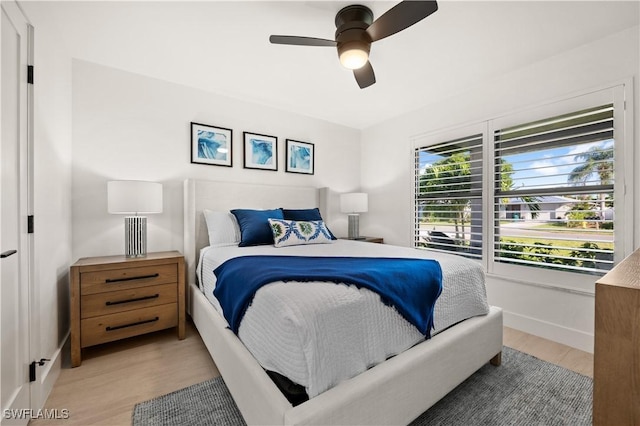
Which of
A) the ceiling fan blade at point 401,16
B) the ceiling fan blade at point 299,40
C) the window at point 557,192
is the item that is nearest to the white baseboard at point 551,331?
the window at point 557,192

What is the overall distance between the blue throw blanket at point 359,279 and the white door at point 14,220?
92cm

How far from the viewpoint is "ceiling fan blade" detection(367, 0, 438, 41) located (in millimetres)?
1501

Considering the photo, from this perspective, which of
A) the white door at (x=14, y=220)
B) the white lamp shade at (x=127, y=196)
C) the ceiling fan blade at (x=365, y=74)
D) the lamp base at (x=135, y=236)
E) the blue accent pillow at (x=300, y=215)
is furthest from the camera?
the blue accent pillow at (x=300, y=215)

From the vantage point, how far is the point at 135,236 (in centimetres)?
243

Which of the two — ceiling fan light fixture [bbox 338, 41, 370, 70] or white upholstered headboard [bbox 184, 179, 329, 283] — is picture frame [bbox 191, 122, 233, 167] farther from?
ceiling fan light fixture [bbox 338, 41, 370, 70]

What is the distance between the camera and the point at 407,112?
12.3 ft

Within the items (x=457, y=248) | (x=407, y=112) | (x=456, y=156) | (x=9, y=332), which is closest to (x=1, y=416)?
(x=9, y=332)

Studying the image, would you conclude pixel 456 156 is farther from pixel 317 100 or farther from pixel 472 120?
pixel 317 100

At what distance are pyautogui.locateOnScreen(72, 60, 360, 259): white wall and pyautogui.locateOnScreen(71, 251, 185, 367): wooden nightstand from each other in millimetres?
382

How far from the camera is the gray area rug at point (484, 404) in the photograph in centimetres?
148

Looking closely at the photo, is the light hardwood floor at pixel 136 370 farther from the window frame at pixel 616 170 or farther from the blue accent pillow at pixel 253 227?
the blue accent pillow at pixel 253 227

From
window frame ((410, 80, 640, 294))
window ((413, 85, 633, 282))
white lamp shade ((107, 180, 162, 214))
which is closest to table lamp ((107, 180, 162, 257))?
white lamp shade ((107, 180, 162, 214))

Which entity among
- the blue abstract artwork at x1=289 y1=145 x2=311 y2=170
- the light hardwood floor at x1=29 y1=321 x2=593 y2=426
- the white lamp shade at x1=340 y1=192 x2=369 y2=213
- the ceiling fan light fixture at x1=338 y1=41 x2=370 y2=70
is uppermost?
the ceiling fan light fixture at x1=338 y1=41 x2=370 y2=70

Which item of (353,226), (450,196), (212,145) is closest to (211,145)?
(212,145)
